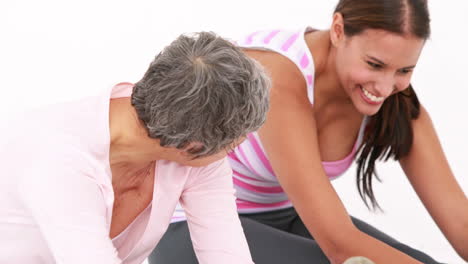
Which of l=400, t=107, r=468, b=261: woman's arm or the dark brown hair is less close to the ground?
the dark brown hair

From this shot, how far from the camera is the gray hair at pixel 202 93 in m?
1.35

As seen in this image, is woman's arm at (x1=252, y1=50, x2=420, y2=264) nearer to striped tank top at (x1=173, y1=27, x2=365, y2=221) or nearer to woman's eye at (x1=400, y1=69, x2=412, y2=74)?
striped tank top at (x1=173, y1=27, x2=365, y2=221)

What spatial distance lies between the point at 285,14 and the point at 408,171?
1.43 m

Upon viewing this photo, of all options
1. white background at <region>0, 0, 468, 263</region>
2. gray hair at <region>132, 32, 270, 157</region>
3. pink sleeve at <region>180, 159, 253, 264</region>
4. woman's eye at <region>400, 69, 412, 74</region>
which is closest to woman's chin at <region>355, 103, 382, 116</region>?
woman's eye at <region>400, 69, 412, 74</region>

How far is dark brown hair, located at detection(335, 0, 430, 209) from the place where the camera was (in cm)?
176

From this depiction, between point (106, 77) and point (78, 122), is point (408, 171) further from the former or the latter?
point (106, 77)

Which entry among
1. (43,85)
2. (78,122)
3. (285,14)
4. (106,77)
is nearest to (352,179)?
(285,14)

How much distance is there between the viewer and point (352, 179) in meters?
3.10

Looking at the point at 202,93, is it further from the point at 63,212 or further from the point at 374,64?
the point at 374,64

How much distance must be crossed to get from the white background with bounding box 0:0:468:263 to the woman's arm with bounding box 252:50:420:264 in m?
1.16

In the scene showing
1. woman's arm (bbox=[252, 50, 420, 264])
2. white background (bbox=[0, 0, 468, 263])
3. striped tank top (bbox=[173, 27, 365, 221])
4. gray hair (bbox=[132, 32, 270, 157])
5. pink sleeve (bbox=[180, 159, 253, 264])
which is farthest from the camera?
white background (bbox=[0, 0, 468, 263])

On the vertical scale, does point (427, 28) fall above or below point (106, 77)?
above

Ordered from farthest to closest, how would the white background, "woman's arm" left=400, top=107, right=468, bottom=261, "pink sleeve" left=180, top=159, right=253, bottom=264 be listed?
the white background → "woman's arm" left=400, top=107, right=468, bottom=261 → "pink sleeve" left=180, top=159, right=253, bottom=264

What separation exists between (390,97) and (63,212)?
905 mm
